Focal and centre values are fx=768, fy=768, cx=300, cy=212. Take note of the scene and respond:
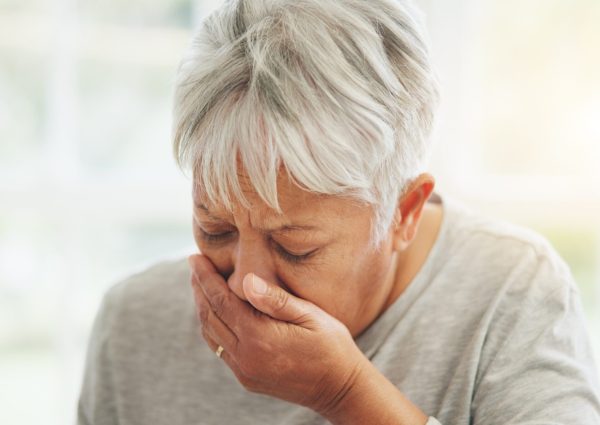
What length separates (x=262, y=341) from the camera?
1.29 meters

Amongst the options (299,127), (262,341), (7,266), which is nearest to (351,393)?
(262,341)

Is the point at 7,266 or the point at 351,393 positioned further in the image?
the point at 7,266

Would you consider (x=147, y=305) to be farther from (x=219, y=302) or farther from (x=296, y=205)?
(x=296, y=205)

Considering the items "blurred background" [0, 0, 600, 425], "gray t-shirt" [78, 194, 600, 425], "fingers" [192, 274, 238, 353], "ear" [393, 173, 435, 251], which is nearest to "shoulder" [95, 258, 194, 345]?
"gray t-shirt" [78, 194, 600, 425]

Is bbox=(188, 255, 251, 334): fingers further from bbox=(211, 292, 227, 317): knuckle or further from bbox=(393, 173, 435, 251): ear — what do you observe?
bbox=(393, 173, 435, 251): ear

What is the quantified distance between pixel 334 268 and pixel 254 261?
0.45 feet

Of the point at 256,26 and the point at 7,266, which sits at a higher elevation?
the point at 256,26

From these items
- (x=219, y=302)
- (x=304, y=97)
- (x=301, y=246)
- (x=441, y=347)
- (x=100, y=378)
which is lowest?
(x=100, y=378)

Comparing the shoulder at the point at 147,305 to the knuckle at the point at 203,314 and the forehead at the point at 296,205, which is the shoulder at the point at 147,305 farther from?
the forehead at the point at 296,205

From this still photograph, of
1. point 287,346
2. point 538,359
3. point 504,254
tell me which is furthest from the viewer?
point 504,254

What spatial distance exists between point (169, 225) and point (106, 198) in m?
0.25

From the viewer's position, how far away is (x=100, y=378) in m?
1.64

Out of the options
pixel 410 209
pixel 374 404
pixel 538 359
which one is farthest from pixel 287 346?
pixel 538 359

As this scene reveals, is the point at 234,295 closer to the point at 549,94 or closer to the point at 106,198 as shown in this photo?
the point at 106,198
